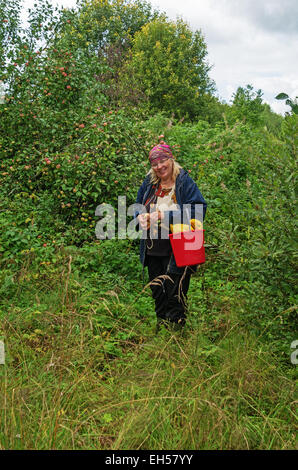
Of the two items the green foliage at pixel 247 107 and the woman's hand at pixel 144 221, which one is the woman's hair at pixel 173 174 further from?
the green foliage at pixel 247 107

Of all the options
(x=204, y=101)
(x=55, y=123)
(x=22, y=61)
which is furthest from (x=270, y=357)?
(x=204, y=101)

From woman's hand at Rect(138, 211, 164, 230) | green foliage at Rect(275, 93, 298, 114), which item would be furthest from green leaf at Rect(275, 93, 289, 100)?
woman's hand at Rect(138, 211, 164, 230)

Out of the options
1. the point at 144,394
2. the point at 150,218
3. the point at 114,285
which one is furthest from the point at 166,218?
the point at 144,394

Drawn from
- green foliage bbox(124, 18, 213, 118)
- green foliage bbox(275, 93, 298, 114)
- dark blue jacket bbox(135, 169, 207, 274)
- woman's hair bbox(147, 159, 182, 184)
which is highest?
green foliage bbox(124, 18, 213, 118)

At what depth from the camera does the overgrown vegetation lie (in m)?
2.50

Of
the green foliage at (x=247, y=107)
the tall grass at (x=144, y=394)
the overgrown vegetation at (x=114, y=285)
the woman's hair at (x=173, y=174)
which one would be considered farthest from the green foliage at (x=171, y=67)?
the tall grass at (x=144, y=394)

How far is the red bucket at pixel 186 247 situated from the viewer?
3.61 m

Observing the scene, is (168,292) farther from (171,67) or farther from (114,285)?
(171,67)

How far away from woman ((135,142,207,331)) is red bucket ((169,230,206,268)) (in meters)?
0.09

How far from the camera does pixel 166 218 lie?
148 inches

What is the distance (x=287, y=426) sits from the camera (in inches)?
101

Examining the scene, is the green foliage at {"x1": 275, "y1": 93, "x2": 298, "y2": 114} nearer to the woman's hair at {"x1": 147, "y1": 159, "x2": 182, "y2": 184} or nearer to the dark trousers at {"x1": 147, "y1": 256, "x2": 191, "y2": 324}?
the woman's hair at {"x1": 147, "y1": 159, "x2": 182, "y2": 184}

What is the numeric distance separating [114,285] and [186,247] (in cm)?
150
